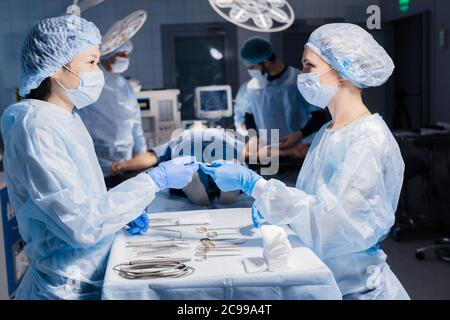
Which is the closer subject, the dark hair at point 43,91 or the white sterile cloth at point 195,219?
the dark hair at point 43,91

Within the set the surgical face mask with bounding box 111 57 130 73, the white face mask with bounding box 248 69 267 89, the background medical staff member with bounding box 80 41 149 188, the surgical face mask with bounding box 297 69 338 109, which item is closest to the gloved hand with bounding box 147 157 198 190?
the surgical face mask with bounding box 297 69 338 109

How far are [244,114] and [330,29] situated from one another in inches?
71.8

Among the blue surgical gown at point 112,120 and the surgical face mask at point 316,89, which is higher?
the surgical face mask at point 316,89

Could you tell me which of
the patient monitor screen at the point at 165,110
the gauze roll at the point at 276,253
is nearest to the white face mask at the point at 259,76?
the patient monitor screen at the point at 165,110

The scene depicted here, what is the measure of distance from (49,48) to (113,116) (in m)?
1.62

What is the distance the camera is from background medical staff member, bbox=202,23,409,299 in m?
1.30

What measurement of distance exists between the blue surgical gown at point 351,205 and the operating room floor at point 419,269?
111 cm

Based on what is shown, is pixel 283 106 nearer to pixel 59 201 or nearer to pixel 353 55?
pixel 353 55

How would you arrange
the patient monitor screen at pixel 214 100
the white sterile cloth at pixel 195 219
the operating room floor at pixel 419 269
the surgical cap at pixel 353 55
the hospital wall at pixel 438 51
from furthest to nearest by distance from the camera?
the patient monitor screen at pixel 214 100
the hospital wall at pixel 438 51
the operating room floor at pixel 419 269
the white sterile cloth at pixel 195 219
the surgical cap at pixel 353 55

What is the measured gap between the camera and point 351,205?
129 cm

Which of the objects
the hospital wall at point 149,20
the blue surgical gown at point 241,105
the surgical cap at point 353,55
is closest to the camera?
the surgical cap at point 353,55

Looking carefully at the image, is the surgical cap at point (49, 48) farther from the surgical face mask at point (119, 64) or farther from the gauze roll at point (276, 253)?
the surgical face mask at point (119, 64)

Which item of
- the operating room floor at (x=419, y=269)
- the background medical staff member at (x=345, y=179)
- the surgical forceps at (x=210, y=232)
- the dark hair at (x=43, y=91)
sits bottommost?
the operating room floor at (x=419, y=269)

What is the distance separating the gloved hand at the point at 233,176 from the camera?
142 centimetres
